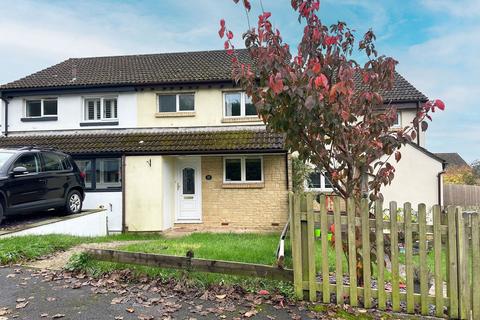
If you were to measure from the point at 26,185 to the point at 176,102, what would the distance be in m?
7.10

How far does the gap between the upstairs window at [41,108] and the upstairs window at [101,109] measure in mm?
1484

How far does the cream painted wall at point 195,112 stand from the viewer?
1455cm

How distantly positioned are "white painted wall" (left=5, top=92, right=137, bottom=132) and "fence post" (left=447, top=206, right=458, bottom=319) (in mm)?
13049

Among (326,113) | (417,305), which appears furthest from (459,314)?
(326,113)

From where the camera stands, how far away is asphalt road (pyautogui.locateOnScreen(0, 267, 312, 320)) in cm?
399

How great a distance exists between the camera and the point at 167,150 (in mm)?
13078

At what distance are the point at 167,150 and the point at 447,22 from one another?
35.8ft

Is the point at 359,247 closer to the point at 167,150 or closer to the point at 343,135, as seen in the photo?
the point at 343,135

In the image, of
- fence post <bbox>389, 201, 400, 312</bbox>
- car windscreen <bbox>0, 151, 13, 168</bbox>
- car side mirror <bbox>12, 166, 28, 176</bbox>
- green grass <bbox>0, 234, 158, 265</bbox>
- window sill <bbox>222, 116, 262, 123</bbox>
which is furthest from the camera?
window sill <bbox>222, 116, 262, 123</bbox>

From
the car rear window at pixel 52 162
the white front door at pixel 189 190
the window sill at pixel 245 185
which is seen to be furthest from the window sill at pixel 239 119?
the car rear window at pixel 52 162

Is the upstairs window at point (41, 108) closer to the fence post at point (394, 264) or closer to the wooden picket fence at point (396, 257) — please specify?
the wooden picket fence at point (396, 257)

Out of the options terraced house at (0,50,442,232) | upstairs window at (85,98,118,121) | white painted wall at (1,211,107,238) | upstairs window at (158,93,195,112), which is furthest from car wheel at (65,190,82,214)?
upstairs window at (158,93,195,112)

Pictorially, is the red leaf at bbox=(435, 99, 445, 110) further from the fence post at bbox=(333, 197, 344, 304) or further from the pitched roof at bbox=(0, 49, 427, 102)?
the pitched roof at bbox=(0, 49, 427, 102)

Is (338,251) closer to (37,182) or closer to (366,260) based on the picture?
(366,260)
